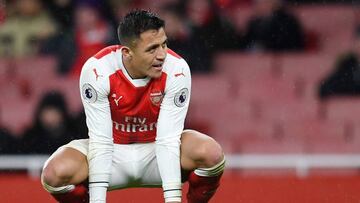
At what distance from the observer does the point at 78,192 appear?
4.90 metres

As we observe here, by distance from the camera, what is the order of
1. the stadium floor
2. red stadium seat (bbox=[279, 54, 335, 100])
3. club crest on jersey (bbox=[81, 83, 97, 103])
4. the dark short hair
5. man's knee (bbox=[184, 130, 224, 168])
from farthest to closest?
red stadium seat (bbox=[279, 54, 335, 100]), the stadium floor, man's knee (bbox=[184, 130, 224, 168]), club crest on jersey (bbox=[81, 83, 97, 103]), the dark short hair

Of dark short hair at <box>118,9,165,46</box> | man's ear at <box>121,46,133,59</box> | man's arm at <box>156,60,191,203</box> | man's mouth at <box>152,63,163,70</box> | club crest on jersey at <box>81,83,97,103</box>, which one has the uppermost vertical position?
dark short hair at <box>118,9,165,46</box>

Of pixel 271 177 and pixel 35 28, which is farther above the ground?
pixel 35 28

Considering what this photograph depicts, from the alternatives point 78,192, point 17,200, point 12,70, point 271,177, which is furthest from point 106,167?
point 12,70

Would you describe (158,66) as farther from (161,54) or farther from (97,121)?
(97,121)

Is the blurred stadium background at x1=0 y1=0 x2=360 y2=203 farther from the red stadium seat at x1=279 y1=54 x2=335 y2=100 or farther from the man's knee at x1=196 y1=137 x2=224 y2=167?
the man's knee at x1=196 y1=137 x2=224 y2=167

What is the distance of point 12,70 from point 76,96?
26.0 inches

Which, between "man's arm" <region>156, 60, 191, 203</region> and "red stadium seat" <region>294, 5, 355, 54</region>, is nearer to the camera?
"man's arm" <region>156, 60, 191, 203</region>

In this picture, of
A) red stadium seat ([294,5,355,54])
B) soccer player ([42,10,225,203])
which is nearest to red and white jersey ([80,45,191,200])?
soccer player ([42,10,225,203])

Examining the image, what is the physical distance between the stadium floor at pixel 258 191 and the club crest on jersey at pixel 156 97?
1.08 metres

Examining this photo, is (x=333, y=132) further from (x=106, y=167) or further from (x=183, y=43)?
(x=106, y=167)

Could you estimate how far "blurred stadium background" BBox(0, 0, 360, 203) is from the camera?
7004 millimetres

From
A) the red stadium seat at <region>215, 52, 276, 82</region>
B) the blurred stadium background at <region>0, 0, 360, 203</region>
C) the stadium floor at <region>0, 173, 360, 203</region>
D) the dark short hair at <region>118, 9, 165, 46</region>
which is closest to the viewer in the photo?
the dark short hair at <region>118, 9, 165, 46</region>

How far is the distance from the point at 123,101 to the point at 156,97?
0.13 meters
